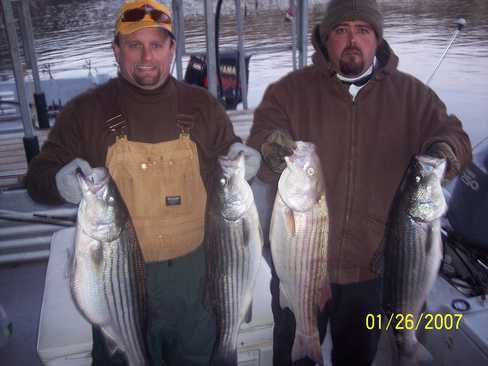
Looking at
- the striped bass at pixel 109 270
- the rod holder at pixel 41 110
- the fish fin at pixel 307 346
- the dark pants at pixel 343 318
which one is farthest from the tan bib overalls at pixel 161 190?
the rod holder at pixel 41 110

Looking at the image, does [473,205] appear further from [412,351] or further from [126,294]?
[126,294]

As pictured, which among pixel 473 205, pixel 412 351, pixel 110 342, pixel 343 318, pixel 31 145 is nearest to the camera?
pixel 110 342

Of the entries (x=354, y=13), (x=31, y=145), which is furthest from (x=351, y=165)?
(x=31, y=145)

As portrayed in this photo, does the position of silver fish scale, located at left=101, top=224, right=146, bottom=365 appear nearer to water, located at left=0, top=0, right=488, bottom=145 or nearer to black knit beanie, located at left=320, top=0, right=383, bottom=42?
black knit beanie, located at left=320, top=0, right=383, bottom=42

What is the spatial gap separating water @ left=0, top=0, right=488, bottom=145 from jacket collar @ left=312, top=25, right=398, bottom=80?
390cm

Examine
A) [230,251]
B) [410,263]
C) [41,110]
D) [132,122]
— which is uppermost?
[132,122]

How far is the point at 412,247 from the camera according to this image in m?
2.21

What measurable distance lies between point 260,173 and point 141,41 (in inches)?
40.0

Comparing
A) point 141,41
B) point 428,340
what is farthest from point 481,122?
point 141,41

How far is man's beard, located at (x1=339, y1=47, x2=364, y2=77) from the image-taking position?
2.54 metres

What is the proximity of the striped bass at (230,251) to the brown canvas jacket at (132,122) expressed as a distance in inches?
17.3

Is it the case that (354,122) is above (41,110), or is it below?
above

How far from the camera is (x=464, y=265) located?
10.6 feet

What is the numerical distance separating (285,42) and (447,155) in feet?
41.8
